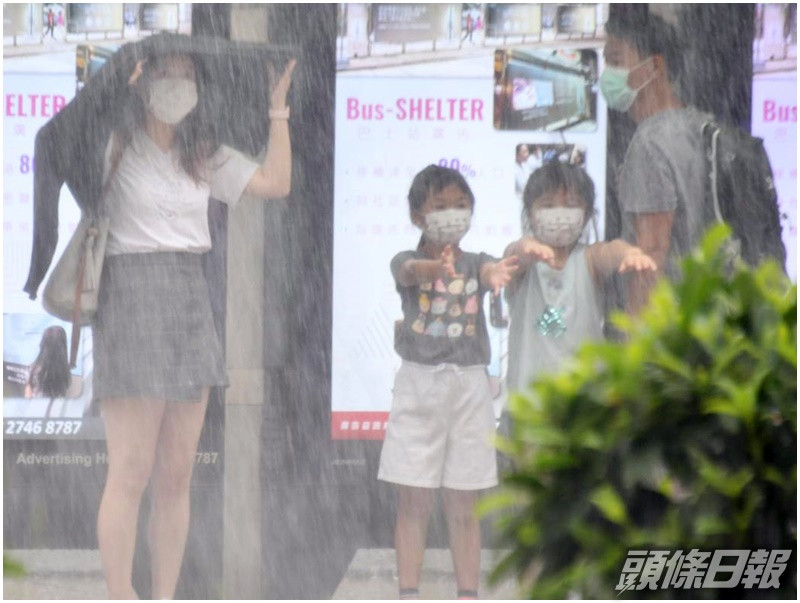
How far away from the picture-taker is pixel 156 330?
17.0ft

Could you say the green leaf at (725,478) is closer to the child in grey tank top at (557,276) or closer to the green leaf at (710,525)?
the green leaf at (710,525)

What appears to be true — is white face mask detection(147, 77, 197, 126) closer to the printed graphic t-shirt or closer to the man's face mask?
the printed graphic t-shirt

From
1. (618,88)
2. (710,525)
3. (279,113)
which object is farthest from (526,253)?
(710,525)

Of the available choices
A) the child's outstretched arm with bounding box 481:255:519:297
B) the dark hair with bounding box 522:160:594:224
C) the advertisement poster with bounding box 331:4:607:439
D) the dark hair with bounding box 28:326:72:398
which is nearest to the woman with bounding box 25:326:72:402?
the dark hair with bounding box 28:326:72:398

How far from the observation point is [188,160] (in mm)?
5250

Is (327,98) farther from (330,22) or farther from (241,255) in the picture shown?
(241,255)

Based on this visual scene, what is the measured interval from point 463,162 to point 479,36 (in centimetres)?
51

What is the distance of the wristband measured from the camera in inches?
203

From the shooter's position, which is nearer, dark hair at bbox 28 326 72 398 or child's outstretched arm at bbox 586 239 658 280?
dark hair at bbox 28 326 72 398

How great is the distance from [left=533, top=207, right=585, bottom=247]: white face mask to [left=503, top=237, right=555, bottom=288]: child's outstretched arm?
0.03m

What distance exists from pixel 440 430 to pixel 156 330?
1.24m

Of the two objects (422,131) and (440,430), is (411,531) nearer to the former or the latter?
(440,430)

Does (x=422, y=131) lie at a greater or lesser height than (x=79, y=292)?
greater

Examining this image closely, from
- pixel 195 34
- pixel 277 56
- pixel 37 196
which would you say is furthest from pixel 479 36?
pixel 37 196
